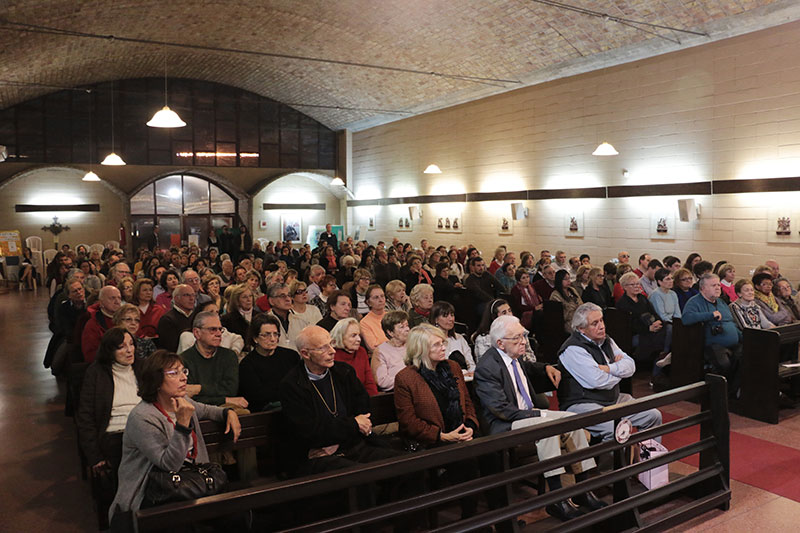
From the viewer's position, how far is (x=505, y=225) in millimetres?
15805

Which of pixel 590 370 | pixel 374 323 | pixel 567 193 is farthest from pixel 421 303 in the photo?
pixel 567 193

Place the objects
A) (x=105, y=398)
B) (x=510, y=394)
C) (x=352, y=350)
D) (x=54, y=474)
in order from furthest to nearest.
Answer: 1. (x=54, y=474)
2. (x=352, y=350)
3. (x=510, y=394)
4. (x=105, y=398)

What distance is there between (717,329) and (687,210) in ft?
18.6

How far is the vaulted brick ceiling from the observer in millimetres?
10977

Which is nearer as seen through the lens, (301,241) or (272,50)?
(272,50)

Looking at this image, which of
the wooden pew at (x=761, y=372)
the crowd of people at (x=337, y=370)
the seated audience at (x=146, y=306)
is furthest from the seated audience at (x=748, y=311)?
the seated audience at (x=146, y=306)

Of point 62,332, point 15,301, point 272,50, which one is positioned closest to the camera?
point 62,332

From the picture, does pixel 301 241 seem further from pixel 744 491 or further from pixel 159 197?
pixel 744 491

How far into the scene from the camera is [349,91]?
19.1m

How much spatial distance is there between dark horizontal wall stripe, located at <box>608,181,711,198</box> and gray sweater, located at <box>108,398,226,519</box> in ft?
34.5

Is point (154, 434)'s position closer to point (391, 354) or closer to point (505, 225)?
point (391, 354)

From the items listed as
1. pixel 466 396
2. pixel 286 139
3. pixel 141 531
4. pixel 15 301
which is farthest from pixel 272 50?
pixel 141 531

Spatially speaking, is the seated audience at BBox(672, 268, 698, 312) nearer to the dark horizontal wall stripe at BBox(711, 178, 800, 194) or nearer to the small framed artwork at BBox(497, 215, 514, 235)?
the dark horizontal wall stripe at BBox(711, 178, 800, 194)

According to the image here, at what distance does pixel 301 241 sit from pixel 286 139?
3842 millimetres
